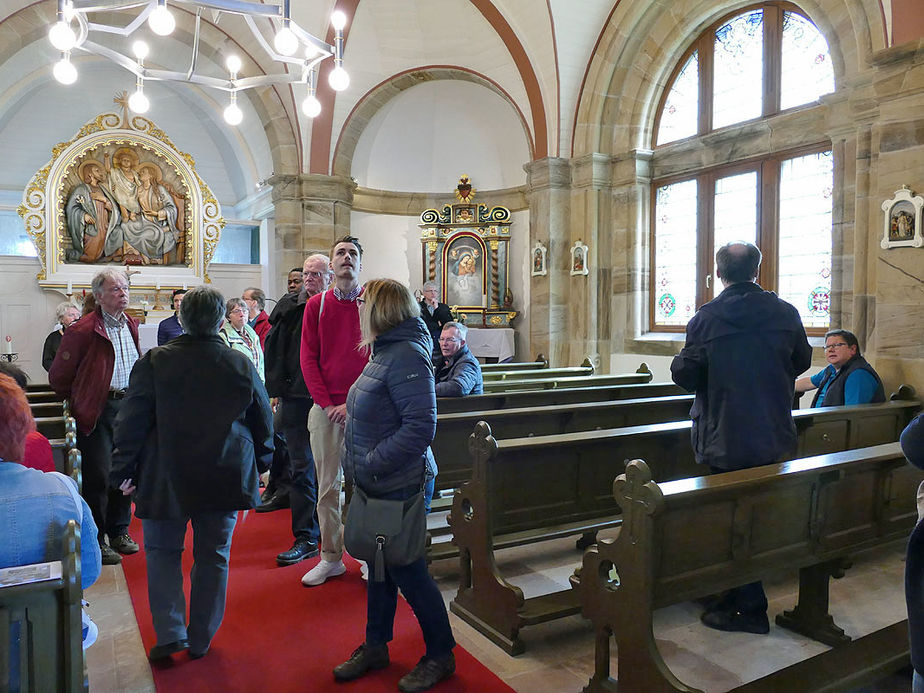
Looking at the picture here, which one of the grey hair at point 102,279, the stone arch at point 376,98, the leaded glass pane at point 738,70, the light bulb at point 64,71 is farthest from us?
the stone arch at point 376,98

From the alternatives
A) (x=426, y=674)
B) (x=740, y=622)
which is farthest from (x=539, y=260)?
(x=426, y=674)

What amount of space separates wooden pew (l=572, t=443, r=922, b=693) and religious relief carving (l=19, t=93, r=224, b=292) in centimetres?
1062

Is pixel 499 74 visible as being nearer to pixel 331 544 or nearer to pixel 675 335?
pixel 675 335

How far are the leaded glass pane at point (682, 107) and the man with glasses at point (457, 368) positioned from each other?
20.8 ft

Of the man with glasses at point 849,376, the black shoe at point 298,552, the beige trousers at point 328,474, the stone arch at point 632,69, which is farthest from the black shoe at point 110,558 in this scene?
the stone arch at point 632,69

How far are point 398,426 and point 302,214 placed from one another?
9.64m

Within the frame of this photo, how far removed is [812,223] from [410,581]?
7529 millimetres

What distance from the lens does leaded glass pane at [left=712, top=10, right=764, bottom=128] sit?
348 inches

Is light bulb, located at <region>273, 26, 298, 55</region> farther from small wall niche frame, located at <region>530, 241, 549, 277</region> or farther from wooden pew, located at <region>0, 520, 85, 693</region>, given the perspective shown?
small wall niche frame, located at <region>530, 241, 549, 277</region>

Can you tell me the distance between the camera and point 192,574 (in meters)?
3.03

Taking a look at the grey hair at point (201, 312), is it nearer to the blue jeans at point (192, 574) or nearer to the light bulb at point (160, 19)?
the blue jeans at point (192, 574)

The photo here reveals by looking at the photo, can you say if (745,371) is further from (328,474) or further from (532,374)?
(532,374)

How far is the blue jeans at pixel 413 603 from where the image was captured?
2.69 m

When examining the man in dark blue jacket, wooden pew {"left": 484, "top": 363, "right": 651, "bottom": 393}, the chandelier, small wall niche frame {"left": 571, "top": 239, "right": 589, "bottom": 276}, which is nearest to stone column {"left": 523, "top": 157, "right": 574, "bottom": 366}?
small wall niche frame {"left": 571, "top": 239, "right": 589, "bottom": 276}
